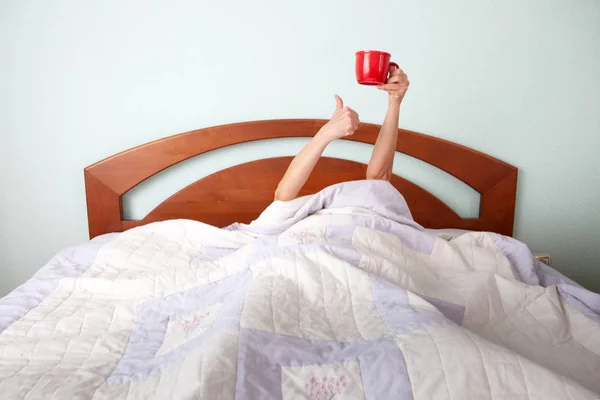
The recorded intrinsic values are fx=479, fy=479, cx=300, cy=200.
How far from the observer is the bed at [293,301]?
0.69 meters

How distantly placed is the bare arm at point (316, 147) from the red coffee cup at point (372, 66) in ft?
0.46

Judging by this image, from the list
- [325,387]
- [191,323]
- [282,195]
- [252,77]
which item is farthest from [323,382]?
[252,77]

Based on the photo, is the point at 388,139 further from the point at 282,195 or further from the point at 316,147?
the point at 282,195

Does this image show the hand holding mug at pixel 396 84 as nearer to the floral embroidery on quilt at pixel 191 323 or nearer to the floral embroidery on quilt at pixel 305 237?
the floral embroidery on quilt at pixel 305 237

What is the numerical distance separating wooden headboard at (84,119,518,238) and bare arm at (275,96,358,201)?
295mm

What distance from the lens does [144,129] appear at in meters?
1.81

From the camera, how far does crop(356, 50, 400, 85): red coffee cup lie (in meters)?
1.29

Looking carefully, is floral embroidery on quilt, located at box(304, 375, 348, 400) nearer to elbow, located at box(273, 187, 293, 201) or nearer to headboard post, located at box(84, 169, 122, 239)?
elbow, located at box(273, 187, 293, 201)

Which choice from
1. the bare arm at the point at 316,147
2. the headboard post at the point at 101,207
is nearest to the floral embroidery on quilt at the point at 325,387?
the bare arm at the point at 316,147

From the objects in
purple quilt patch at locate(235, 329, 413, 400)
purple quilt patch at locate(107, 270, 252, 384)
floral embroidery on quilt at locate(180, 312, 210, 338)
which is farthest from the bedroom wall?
purple quilt patch at locate(235, 329, 413, 400)

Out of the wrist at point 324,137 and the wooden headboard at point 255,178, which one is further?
the wooden headboard at point 255,178

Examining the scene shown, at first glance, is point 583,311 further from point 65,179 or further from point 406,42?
point 65,179

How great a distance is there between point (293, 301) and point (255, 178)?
Result: 2.96 feet

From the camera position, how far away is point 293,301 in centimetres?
95
